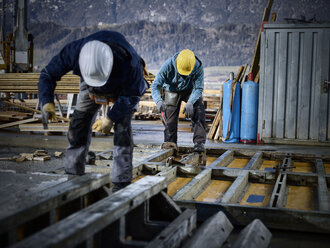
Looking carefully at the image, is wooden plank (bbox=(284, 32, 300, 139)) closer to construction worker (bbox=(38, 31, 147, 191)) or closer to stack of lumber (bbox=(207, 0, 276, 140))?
stack of lumber (bbox=(207, 0, 276, 140))

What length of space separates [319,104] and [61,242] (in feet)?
21.0

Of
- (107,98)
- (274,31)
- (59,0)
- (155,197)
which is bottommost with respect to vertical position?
(155,197)

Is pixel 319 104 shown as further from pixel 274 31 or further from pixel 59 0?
pixel 59 0

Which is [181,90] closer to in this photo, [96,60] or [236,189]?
[236,189]

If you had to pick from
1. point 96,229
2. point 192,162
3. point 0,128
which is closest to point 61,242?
point 96,229

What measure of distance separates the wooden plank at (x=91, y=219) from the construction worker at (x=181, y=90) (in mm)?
2834

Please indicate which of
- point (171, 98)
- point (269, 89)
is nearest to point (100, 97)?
point (171, 98)

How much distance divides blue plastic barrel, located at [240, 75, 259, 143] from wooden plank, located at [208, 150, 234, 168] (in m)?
1.58

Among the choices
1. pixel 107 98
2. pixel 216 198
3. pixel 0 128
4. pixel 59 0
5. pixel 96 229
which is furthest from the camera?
pixel 59 0

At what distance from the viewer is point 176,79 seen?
16.9ft

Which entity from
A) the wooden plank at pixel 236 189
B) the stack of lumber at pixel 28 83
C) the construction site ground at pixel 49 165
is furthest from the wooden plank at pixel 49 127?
the wooden plank at pixel 236 189

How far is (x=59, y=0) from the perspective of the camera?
4831 cm

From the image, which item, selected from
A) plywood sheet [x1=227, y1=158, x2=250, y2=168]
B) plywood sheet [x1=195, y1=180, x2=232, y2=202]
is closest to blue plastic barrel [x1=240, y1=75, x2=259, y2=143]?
plywood sheet [x1=227, y1=158, x2=250, y2=168]

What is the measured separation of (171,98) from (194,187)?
2145 mm
